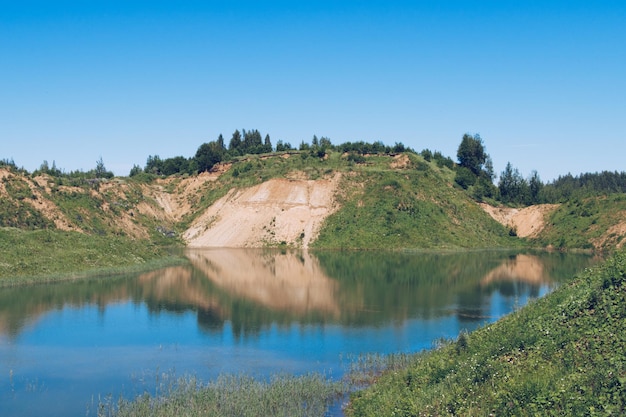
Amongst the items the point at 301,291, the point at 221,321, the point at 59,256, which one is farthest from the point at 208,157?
the point at 221,321

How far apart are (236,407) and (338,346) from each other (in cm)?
1160

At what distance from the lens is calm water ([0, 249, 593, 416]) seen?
27562 mm

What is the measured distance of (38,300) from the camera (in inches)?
1836

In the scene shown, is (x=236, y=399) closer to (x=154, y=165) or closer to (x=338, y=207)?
(x=338, y=207)

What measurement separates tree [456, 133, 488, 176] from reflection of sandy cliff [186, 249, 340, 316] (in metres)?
70.4

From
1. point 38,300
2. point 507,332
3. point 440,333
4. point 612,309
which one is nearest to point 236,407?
point 507,332

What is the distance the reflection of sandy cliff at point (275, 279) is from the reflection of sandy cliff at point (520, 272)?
18.6m

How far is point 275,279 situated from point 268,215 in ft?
186

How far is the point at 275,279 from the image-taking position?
200 ft

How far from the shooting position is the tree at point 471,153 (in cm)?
14775

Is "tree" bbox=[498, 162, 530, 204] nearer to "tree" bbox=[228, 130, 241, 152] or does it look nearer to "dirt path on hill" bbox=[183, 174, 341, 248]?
"dirt path on hill" bbox=[183, 174, 341, 248]

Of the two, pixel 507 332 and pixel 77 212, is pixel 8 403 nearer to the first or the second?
pixel 507 332

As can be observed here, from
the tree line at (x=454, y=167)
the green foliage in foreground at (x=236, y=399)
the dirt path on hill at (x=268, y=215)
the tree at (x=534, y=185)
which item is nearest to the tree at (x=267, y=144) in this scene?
the tree line at (x=454, y=167)

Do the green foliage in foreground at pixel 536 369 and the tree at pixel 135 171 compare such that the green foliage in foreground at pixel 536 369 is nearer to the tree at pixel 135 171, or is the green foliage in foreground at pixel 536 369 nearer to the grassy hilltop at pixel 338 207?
the grassy hilltop at pixel 338 207
